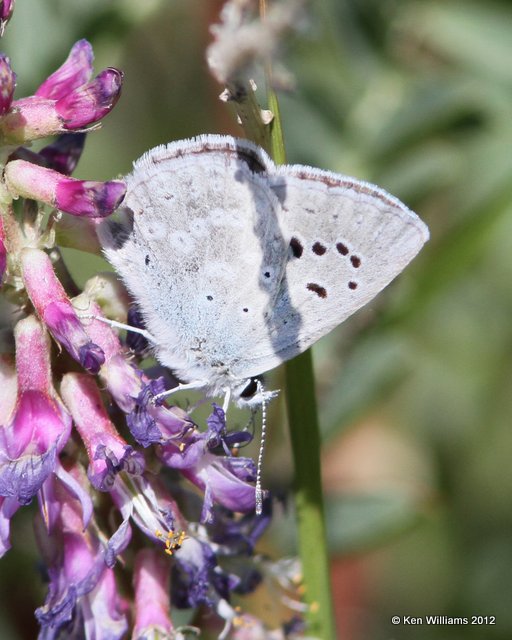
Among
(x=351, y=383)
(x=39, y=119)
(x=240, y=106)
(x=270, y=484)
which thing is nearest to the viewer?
(x=240, y=106)

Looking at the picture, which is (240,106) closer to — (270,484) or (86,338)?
(86,338)

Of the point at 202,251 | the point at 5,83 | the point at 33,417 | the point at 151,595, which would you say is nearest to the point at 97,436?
the point at 33,417

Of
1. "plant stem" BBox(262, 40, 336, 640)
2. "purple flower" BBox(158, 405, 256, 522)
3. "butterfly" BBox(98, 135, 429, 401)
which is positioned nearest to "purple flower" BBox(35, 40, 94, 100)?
"butterfly" BBox(98, 135, 429, 401)

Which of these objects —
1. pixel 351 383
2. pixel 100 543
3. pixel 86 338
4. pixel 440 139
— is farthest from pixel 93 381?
pixel 440 139

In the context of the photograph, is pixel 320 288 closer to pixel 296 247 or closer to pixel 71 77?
pixel 296 247

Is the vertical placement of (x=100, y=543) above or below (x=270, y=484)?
above
